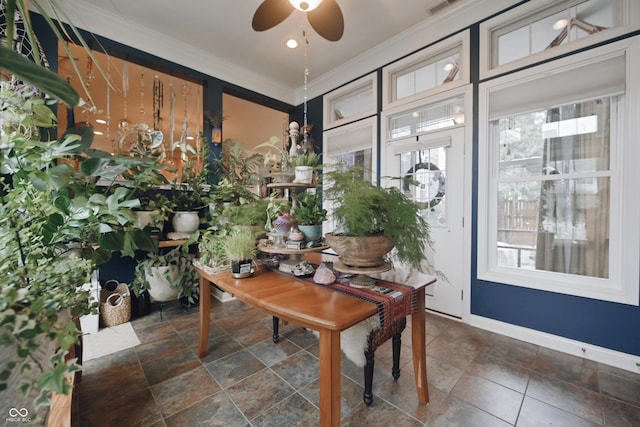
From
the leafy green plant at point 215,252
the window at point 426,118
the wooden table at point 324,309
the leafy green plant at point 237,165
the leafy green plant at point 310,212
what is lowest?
the wooden table at point 324,309

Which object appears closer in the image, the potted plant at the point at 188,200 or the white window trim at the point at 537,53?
the white window trim at the point at 537,53

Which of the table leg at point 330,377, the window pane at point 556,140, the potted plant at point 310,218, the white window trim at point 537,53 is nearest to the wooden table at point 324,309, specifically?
the table leg at point 330,377

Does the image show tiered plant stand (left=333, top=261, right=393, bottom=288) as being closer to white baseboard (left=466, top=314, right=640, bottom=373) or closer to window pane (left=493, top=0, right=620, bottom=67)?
white baseboard (left=466, top=314, right=640, bottom=373)

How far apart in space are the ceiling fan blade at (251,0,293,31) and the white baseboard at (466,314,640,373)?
3.14 metres

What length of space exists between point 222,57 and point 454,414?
166 inches

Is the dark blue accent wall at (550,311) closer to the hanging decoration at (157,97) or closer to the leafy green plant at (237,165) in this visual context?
the leafy green plant at (237,165)

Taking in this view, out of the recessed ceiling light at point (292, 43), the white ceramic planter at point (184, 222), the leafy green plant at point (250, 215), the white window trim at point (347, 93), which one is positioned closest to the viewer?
the leafy green plant at point (250, 215)

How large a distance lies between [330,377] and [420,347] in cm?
74

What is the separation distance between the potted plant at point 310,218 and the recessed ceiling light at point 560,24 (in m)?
2.60

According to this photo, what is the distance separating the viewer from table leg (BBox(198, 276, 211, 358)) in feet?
5.86

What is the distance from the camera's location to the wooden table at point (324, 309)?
932 millimetres

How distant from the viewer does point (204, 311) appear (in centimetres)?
183

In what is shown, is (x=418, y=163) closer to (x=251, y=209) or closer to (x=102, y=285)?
(x=251, y=209)

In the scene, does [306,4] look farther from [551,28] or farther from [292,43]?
[551,28]
